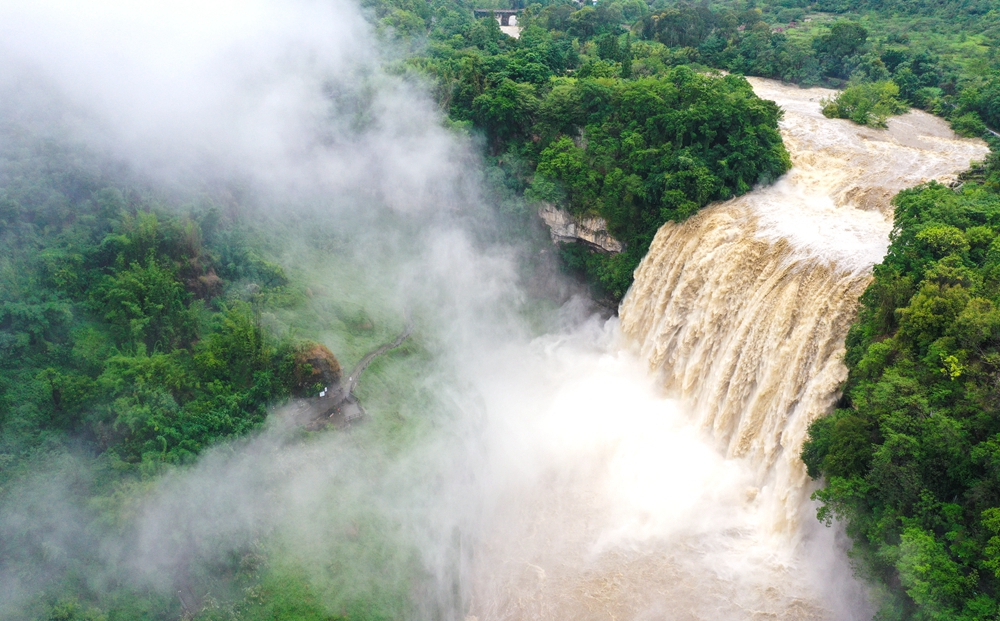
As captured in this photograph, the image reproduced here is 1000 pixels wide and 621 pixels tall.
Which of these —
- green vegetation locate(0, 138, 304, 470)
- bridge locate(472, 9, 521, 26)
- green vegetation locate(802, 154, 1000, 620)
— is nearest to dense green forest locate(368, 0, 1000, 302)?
green vegetation locate(802, 154, 1000, 620)

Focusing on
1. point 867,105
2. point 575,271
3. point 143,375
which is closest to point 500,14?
point 575,271

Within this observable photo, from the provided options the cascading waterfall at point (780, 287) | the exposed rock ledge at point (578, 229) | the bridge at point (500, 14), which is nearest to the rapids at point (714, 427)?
the cascading waterfall at point (780, 287)

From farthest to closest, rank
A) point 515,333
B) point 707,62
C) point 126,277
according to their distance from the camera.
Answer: point 707,62 → point 515,333 → point 126,277

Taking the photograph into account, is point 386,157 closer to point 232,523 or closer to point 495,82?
point 495,82

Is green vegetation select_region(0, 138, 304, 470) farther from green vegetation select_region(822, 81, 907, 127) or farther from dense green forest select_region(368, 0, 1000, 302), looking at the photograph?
green vegetation select_region(822, 81, 907, 127)

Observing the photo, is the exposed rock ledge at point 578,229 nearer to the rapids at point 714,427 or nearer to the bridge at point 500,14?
the rapids at point 714,427

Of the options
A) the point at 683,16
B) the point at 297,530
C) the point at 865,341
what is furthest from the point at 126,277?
the point at 683,16

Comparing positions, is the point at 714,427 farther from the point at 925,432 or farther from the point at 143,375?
the point at 143,375
